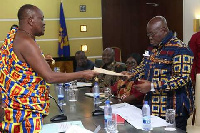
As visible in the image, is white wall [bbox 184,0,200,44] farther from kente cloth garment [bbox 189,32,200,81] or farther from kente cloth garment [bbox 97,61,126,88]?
kente cloth garment [bbox 97,61,126,88]

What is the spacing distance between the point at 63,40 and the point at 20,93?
6271 mm

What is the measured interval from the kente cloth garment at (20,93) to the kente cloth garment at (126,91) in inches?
55.0

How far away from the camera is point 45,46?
8586 mm

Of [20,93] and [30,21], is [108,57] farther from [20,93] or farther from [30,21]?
[20,93]

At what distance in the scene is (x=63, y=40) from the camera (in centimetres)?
860

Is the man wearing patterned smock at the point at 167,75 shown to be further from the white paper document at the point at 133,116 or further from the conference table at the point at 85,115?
the conference table at the point at 85,115

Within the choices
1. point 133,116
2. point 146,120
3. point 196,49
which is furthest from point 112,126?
point 196,49

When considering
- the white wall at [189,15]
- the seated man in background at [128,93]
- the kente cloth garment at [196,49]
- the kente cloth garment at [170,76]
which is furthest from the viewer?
the white wall at [189,15]

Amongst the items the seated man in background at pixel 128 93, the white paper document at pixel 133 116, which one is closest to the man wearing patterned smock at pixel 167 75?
the white paper document at pixel 133 116

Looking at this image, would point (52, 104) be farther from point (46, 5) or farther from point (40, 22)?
point (46, 5)

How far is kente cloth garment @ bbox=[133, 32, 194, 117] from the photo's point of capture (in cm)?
278

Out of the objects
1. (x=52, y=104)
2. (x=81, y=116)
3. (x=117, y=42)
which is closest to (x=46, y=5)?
(x=117, y=42)

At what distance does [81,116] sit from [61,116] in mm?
197

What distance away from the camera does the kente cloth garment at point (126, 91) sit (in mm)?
3676
